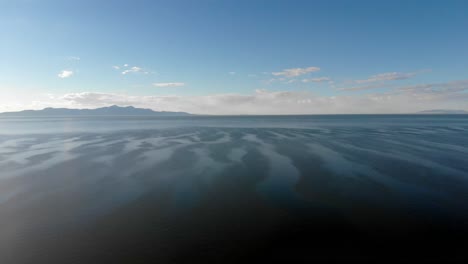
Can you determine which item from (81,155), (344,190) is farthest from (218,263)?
(81,155)

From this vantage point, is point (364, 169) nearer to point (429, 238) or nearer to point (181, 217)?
point (429, 238)

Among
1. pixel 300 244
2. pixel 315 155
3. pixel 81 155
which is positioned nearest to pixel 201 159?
pixel 315 155

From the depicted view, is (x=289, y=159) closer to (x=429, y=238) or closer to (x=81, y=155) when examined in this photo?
(x=429, y=238)

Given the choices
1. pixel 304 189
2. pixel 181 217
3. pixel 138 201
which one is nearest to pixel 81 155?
pixel 138 201

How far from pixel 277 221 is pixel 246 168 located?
8.10 meters

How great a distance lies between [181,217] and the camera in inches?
367

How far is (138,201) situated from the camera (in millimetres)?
11047

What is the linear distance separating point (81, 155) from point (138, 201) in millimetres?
15019

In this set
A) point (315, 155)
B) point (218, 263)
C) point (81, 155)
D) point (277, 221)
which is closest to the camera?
point (218, 263)

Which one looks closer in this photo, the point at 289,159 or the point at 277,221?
the point at 277,221

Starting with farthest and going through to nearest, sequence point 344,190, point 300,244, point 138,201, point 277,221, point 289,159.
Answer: point 289,159
point 344,190
point 138,201
point 277,221
point 300,244

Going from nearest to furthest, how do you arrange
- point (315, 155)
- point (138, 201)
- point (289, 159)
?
point (138, 201)
point (289, 159)
point (315, 155)

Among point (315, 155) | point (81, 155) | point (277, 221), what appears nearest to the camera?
point (277, 221)

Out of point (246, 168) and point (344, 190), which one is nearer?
point (344, 190)
